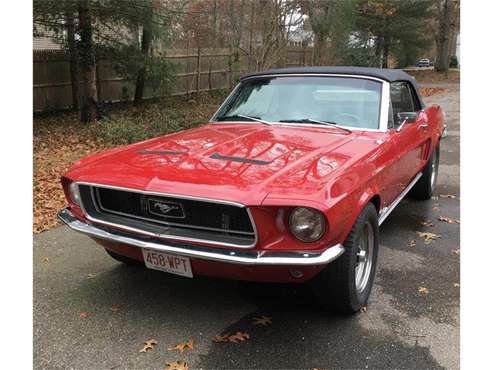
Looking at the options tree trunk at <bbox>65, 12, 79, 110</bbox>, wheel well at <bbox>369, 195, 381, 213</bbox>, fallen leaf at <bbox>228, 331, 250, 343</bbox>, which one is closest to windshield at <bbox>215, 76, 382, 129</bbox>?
wheel well at <bbox>369, 195, 381, 213</bbox>

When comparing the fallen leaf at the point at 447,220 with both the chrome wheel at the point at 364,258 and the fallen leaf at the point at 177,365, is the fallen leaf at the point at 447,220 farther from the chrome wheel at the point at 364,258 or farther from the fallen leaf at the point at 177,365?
the fallen leaf at the point at 177,365

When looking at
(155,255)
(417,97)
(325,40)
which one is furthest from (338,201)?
(325,40)

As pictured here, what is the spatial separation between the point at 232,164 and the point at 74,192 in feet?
3.85

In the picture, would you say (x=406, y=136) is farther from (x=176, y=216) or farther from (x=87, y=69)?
(x=87, y=69)

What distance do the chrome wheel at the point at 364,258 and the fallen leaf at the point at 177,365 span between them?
131 centimetres

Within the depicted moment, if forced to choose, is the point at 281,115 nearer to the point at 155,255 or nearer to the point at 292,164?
the point at 292,164

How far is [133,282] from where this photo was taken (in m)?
3.77

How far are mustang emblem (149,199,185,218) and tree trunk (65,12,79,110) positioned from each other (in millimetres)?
8805

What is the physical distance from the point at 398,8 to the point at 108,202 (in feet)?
94.3

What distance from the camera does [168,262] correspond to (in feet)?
9.50

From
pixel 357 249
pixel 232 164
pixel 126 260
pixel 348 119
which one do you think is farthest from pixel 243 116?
pixel 357 249

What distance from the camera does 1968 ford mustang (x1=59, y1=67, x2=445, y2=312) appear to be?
8.45 feet

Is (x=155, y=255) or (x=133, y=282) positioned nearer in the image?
(x=155, y=255)

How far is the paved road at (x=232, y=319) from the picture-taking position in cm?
278
